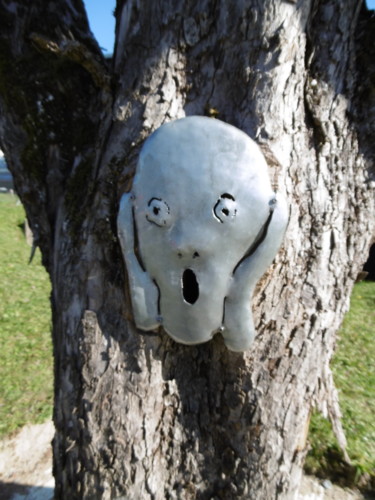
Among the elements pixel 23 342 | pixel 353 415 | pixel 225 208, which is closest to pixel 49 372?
pixel 23 342

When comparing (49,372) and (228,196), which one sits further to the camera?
(49,372)

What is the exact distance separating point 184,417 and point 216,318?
47 centimetres

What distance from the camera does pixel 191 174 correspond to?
4.42ft

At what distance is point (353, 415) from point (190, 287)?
3119mm

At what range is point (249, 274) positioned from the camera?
1.42 metres

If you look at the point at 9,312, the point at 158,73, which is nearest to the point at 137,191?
the point at 158,73

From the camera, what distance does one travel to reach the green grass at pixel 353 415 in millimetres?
3115

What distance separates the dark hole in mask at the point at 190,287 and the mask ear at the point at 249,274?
0.11 m

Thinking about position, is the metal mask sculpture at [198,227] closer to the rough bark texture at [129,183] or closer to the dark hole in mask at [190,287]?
the dark hole in mask at [190,287]

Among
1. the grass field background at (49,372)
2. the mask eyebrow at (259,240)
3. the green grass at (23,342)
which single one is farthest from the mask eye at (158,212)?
the green grass at (23,342)

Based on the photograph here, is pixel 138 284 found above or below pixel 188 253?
below

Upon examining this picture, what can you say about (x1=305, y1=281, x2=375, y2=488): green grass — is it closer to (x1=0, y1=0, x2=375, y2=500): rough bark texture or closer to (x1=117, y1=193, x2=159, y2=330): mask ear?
(x1=0, y1=0, x2=375, y2=500): rough bark texture

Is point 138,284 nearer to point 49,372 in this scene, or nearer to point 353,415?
point 353,415

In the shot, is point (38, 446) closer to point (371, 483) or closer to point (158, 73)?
point (371, 483)
